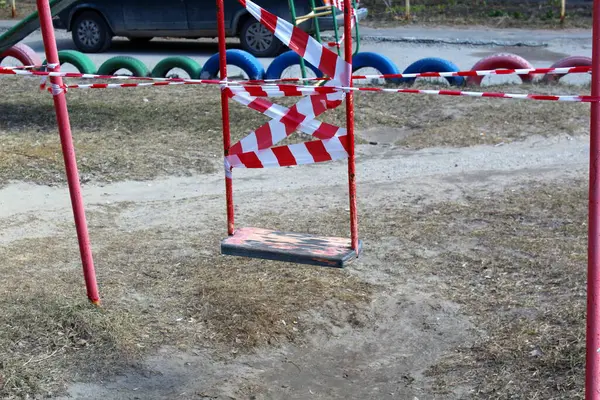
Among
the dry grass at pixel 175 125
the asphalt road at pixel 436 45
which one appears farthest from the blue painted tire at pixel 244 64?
the asphalt road at pixel 436 45

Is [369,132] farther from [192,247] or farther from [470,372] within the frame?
[470,372]

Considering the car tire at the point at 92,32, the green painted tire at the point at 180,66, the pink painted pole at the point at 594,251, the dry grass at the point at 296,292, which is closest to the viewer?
the pink painted pole at the point at 594,251

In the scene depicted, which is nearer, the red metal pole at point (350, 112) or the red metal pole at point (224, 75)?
the red metal pole at point (350, 112)

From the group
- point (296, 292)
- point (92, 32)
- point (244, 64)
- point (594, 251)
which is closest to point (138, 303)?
point (296, 292)

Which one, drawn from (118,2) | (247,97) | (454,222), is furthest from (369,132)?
(118,2)

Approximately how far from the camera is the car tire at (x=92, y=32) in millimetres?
16109

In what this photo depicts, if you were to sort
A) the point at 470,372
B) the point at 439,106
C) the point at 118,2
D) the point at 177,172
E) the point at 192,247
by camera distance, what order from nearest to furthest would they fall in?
the point at 470,372 < the point at 192,247 < the point at 177,172 < the point at 439,106 < the point at 118,2

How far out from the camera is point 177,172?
855 cm

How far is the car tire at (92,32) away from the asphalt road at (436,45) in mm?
230

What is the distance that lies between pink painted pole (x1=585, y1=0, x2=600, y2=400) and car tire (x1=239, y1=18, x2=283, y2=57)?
12008mm

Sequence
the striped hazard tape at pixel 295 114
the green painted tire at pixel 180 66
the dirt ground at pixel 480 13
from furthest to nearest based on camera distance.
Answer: the dirt ground at pixel 480 13, the green painted tire at pixel 180 66, the striped hazard tape at pixel 295 114

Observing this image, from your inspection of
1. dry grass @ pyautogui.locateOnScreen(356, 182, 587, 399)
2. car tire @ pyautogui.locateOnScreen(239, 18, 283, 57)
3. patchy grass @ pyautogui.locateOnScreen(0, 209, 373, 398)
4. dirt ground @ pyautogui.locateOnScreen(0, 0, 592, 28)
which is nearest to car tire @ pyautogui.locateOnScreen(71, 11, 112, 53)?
car tire @ pyautogui.locateOnScreen(239, 18, 283, 57)

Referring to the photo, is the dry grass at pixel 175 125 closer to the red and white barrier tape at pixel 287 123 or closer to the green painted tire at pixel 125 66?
the green painted tire at pixel 125 66

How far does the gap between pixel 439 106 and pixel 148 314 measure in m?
6.17
